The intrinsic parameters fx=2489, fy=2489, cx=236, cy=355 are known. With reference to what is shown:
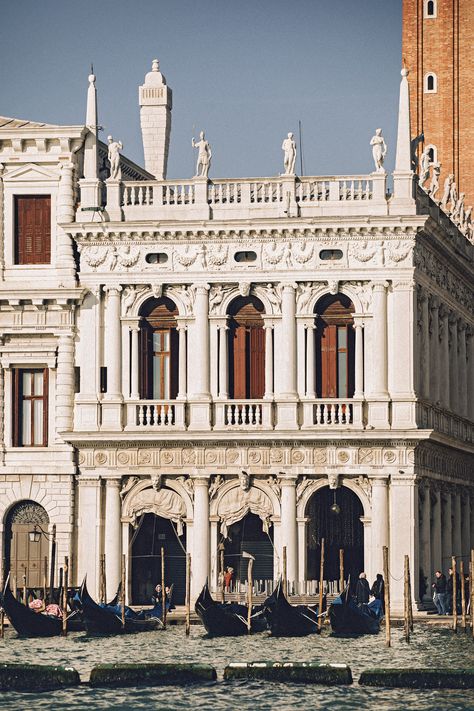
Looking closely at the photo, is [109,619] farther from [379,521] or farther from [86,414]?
[379,521]

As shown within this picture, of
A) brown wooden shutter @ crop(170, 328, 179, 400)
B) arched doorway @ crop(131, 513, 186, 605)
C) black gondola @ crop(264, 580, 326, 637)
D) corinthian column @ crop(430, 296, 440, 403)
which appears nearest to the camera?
black gondola @ crop(264, 580, 326, 637)

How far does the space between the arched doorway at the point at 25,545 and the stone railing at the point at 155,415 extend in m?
2.91

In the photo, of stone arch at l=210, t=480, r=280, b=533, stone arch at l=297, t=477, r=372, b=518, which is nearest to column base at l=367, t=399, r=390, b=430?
stone arch at l=297, t=477, r=372, b=518

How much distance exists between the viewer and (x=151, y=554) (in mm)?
54875

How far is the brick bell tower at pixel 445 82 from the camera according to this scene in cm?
7638

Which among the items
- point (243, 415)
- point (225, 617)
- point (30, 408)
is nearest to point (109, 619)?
point (225, 617)

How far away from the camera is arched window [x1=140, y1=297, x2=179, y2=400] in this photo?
55000 millimetres

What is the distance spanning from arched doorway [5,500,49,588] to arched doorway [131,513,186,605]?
2061 mm

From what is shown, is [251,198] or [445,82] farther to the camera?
[445,82]

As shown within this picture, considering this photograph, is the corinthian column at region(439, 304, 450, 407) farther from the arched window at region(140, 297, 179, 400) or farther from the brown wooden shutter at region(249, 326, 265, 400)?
the arched window at region(140, 297, 179, 400)

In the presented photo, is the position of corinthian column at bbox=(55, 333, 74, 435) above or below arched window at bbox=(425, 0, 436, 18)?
below

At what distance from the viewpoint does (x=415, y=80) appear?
76.9 meters

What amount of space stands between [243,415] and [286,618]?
5.47 m

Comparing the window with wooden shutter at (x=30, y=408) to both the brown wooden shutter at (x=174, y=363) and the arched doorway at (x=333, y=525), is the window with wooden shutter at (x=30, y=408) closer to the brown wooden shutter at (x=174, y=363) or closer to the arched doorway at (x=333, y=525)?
the brown wooden shutter at (x=174, y=363)
